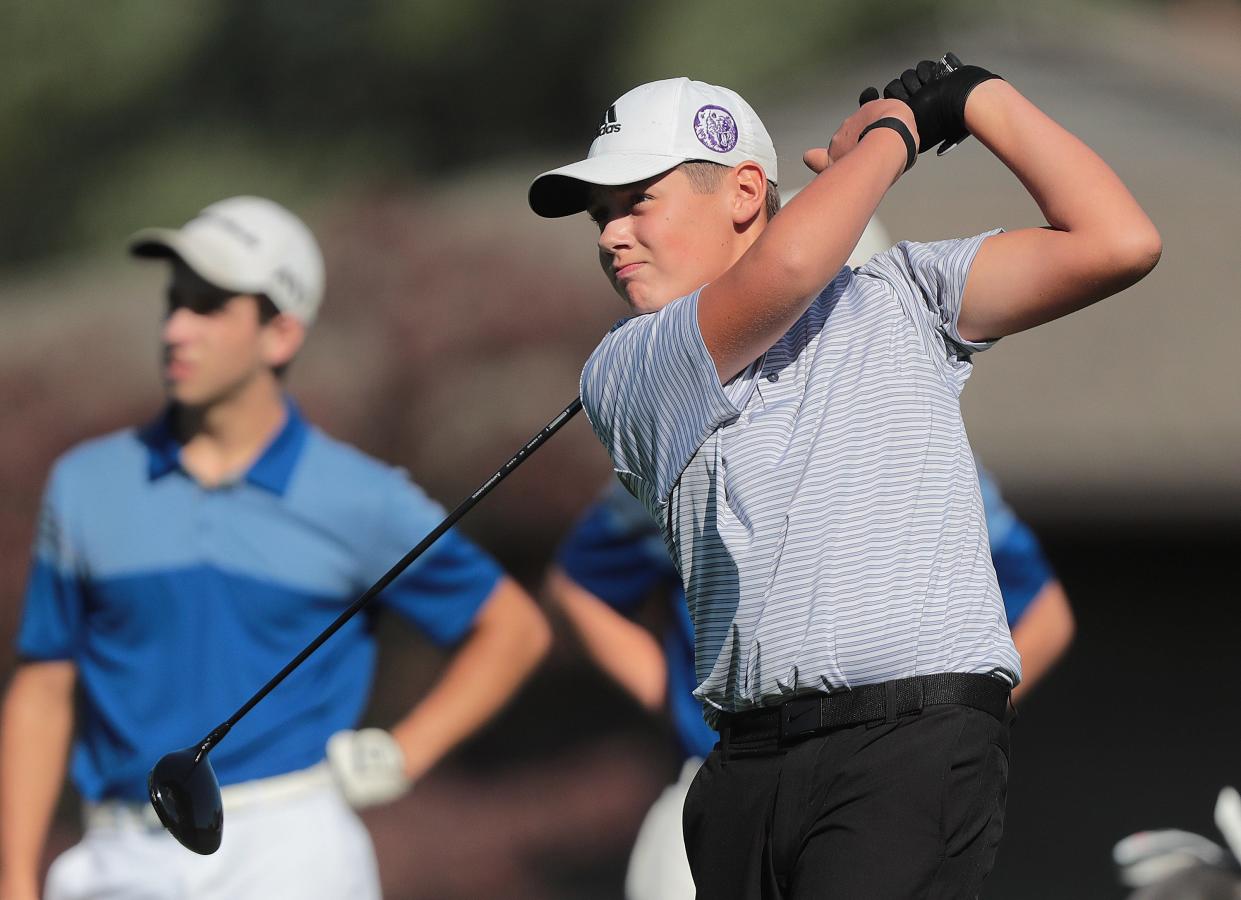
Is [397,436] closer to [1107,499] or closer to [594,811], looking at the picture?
[594,811]

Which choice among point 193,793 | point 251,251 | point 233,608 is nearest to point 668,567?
point 233,608

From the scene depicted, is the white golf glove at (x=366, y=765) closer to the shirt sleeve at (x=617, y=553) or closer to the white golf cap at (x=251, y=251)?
the shirt sleeve at (x=617, y=553)

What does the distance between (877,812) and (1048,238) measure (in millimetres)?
676

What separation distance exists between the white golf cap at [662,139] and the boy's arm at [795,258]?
0.25 meters

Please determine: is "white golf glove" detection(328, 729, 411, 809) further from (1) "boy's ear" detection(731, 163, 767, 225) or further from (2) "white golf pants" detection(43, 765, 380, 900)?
(1) "boy's ear" detection(731, 163, 767, 225)

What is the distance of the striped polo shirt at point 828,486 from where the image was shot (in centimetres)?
174

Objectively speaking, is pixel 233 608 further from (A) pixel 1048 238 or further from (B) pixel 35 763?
(A) pixel 1048 238

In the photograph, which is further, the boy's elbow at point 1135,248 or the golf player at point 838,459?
the boy's elbow at point 1135,248

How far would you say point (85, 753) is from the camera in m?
3.88

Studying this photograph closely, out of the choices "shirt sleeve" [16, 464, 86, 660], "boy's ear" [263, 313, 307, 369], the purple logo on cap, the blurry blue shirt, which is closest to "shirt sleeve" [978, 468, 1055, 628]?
the blurry blue shirt

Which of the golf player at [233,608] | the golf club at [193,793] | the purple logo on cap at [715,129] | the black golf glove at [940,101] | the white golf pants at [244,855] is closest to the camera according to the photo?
the black golf glove at [940,101]

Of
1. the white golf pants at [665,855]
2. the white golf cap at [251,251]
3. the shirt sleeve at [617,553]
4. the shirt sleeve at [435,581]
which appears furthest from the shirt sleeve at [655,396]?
the white golf cap at [251,251]

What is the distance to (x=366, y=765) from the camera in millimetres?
3779

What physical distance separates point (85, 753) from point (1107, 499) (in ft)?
7.90
